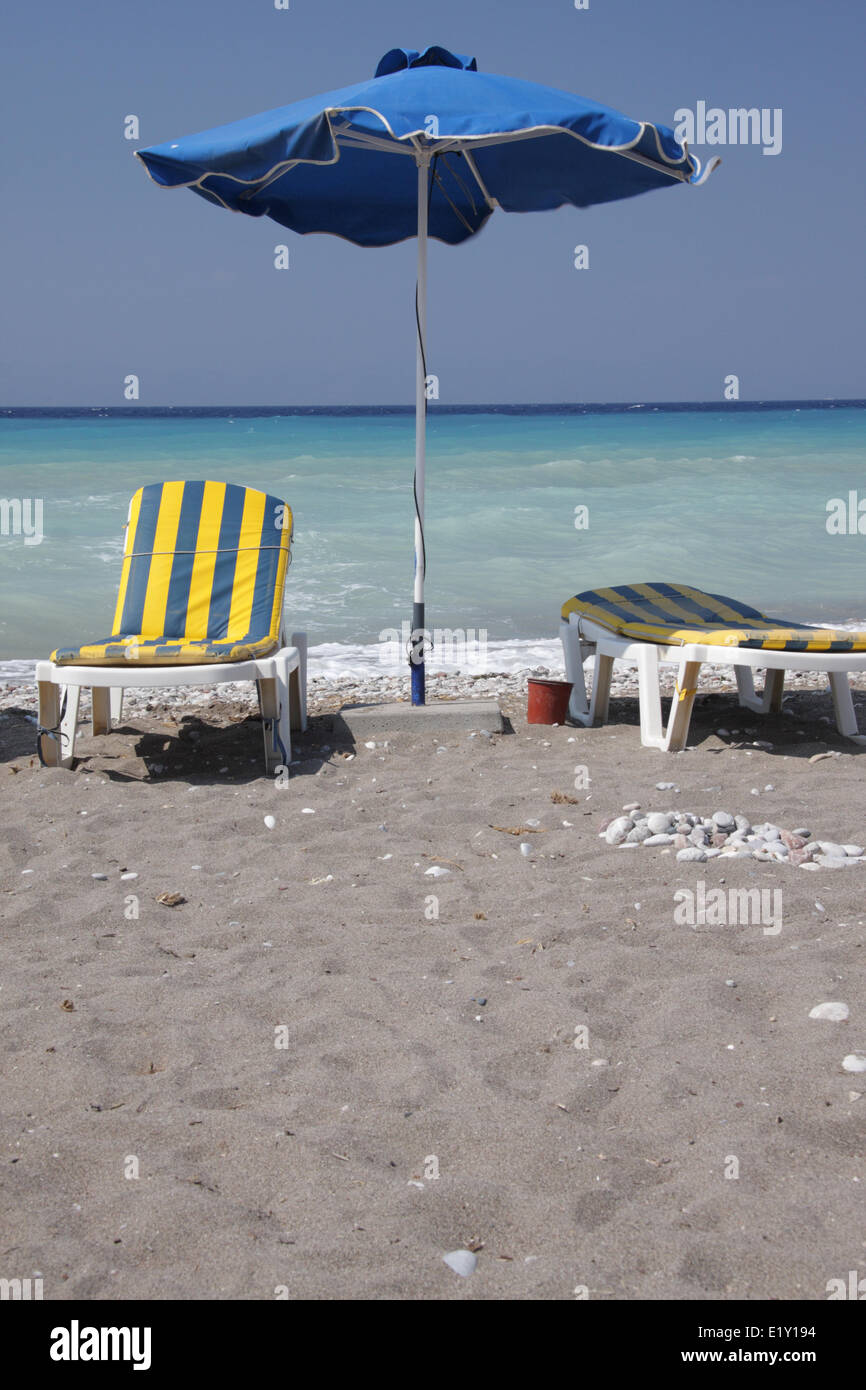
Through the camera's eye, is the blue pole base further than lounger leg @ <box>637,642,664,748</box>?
Yes

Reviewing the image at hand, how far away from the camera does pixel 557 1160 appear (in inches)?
83.0

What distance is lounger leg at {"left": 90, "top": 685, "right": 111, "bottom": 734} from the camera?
17.4 ft

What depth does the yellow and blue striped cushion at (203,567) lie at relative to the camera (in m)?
5.16

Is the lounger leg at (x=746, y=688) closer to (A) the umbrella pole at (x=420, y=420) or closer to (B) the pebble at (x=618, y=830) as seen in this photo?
(A) the umbrella pole at (x=420, y=420)

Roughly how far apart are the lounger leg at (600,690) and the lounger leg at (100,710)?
232cm

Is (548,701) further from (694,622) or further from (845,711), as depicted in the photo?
(845,711)

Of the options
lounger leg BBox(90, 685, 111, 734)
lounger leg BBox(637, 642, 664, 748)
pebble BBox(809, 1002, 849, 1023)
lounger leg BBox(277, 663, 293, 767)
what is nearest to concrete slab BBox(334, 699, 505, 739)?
lounger leg BBox(277, 663, 293, 767)

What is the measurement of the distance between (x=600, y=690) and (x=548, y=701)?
267mm

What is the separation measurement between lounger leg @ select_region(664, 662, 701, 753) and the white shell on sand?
3.17 m

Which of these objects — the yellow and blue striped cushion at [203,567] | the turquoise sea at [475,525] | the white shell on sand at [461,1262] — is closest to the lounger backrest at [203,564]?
the yellow and blue striped cushion at [203,567]

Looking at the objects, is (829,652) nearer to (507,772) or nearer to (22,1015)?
(507,772)

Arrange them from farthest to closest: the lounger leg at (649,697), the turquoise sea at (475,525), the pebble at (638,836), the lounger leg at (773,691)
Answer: the turquoise sea at (475,525), the lounger leg at (773,691), the lounger leg at (649,697), the pebble at (638,836)

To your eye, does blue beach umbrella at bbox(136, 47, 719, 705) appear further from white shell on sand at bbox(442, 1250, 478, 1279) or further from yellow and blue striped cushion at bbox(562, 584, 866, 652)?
white shell on sand at bbox(442, 1250, 478, 1279)

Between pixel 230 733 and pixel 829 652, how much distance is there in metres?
2.75
